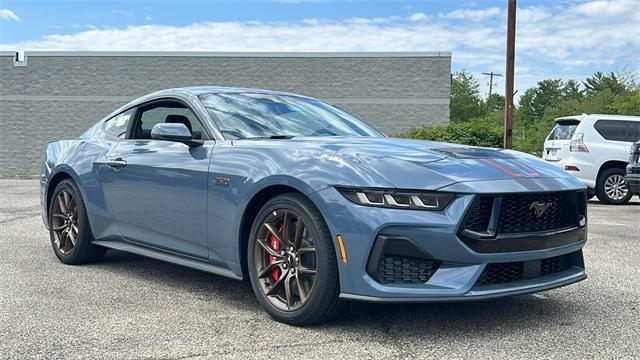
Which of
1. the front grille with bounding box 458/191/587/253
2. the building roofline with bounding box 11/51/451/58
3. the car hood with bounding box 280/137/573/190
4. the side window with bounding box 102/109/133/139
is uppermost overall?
A: the building roofline with bounding box 11/51/451/58

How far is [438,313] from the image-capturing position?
12.9ft

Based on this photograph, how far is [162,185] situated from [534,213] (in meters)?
2.40

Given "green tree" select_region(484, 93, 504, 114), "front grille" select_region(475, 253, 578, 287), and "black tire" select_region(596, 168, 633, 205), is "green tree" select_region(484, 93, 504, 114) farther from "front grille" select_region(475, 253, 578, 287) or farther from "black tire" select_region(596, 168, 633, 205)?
"front grille" select_region(475, 253, 578, 287)

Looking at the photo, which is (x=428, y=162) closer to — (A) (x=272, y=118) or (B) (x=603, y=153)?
(A) (x=272, y=118)

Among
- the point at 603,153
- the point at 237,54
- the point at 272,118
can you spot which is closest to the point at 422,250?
the point at 272,118

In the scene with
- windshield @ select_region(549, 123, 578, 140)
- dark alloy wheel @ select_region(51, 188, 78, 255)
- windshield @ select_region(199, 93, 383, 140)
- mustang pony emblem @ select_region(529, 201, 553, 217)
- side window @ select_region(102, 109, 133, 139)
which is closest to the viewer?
mustang pony emblem @ select_region(529, 201, 553, 217)

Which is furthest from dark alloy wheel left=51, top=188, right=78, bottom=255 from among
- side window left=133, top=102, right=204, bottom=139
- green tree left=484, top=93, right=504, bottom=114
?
green tree left=484, top=93, right=504, bottom=114

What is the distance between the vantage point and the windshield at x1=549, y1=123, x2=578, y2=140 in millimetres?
12703

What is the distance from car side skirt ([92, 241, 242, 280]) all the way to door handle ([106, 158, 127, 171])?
58 centimetres

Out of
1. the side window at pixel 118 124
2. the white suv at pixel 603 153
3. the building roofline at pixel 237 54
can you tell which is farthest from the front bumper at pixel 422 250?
the building roofline at pixel 237 54

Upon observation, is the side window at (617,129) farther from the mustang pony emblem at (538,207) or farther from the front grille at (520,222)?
the mustang pony emblem at (538,207)

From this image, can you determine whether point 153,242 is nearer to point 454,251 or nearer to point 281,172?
point 281,172

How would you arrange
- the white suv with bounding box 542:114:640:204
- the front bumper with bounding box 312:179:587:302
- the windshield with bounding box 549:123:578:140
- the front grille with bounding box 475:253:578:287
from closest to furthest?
the front bumper with bounding box 312:179:587:302
the front grille with bounding box 475:253:578:287
the white suv with bounding box 542:114:640:204
the windshield with bounding box 549:123:578:140

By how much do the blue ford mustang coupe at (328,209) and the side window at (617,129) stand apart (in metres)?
9.01
